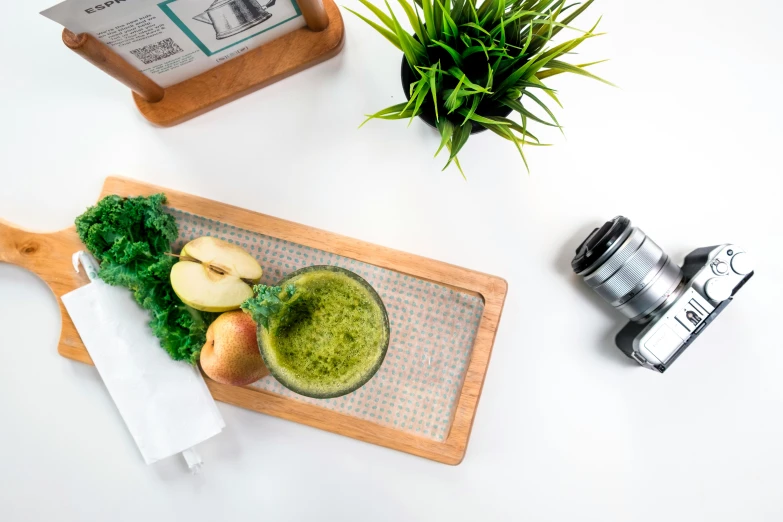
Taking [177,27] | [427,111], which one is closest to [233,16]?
[177,27]

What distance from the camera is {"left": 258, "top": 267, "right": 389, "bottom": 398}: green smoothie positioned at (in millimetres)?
574

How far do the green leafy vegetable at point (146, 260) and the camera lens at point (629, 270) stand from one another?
19.0 inches

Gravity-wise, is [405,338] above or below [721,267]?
below

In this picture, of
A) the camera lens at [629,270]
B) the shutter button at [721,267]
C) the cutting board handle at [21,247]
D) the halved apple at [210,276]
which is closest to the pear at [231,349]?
the halved apple at [210,276]

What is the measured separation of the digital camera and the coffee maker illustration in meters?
0.49

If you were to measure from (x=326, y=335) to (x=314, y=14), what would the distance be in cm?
38

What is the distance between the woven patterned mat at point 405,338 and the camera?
0.69 meters

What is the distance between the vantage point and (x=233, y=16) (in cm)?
60

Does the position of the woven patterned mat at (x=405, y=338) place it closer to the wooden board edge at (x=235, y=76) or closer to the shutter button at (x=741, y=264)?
the wooden board edge at (x=235, y=76)

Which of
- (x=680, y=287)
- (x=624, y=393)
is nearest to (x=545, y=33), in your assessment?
(x=680, y=287)

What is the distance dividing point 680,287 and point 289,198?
1.73 feet

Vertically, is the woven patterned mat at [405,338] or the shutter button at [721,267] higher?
the shutter button at [721,267]

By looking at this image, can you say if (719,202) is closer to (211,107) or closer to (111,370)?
(211,107)

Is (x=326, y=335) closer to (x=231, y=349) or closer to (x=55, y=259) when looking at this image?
(x=231, y=349)
